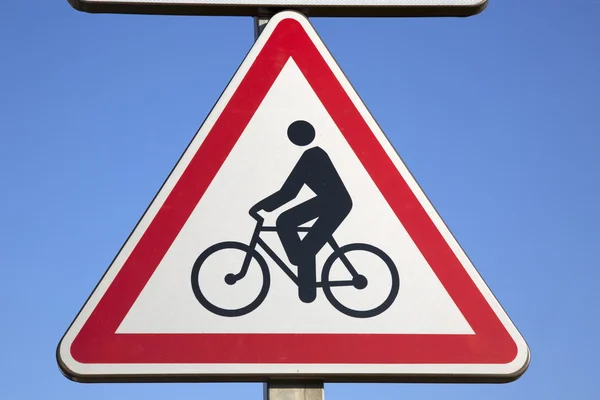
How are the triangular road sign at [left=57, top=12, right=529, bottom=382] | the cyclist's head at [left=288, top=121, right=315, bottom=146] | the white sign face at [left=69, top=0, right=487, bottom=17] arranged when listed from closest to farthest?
the triangular road sign at [left=57, top=12, right=529, bottom=382] → the cyclist's head at [left=288, top=121, right=315, bottom=146] → the white sign face at [left=69, top=0, right=487, bottom=17]

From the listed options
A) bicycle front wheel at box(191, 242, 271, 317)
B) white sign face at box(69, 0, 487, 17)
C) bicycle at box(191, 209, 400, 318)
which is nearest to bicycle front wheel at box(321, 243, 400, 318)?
bicycle at box(191, 209, 400, 318)

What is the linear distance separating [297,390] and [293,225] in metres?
0.33

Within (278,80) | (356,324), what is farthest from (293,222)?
(278,80)

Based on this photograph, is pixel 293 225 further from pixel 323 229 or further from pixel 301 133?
pixel 301 133

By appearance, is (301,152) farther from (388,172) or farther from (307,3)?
(307,3)

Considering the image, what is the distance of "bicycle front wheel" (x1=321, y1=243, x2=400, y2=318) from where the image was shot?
5.73ft

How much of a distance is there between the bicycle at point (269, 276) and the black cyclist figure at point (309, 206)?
19 millimetres

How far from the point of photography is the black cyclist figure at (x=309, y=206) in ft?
5.82

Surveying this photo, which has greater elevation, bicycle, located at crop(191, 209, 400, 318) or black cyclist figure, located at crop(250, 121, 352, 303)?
black cyclist figure, located at crop(250, 121, 352, 303)

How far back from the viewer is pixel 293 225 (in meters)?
1.81

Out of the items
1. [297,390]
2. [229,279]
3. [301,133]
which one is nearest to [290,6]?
[301,133]

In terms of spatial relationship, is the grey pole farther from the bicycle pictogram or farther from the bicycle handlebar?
the bicycle handlebar

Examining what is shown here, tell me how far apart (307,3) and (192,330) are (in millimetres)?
853

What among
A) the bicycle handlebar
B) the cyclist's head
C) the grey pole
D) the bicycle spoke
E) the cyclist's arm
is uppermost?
the cyclist's head
